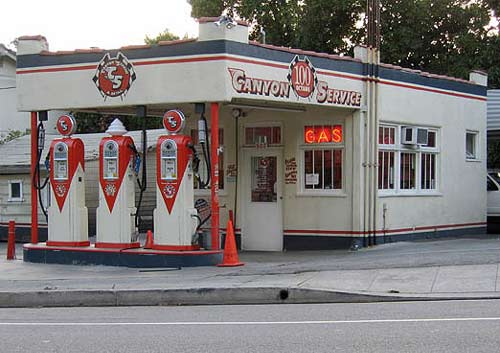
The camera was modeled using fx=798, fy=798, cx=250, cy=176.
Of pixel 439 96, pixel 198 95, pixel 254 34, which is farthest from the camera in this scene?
pixel 254 34

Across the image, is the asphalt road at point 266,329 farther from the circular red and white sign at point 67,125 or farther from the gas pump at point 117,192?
the circular red and white sign at point 67,125

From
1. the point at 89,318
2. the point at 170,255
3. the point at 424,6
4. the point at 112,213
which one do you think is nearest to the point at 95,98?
the point at 112,213

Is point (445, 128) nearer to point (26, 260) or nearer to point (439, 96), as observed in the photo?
point (439, 96)

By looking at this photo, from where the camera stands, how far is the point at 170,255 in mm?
14844

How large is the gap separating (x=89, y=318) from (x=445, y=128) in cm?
1228

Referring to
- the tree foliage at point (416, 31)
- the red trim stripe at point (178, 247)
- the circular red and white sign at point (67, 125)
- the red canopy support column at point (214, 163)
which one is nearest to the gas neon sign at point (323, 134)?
the red canopy support column at point (214, 163)

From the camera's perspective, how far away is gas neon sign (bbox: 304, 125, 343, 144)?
1783cm

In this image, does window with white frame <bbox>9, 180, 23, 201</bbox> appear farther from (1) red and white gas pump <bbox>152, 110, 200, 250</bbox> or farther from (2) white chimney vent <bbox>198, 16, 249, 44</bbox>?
(2) white chimney vent <bbox>198, 16, 249, 44</bbox>

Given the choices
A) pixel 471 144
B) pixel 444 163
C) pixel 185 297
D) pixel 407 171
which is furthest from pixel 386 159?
pixel 185 297

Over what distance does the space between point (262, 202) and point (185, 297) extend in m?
6.49

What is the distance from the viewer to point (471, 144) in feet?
72.2

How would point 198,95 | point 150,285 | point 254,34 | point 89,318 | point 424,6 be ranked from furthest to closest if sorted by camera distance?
1. point 254,34
2. point 424,6
3. point 198,95
4. point 150,285
5. point 89,318

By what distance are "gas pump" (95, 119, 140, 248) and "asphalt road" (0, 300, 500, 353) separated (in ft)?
12.6

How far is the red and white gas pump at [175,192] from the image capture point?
14875 millimetres
